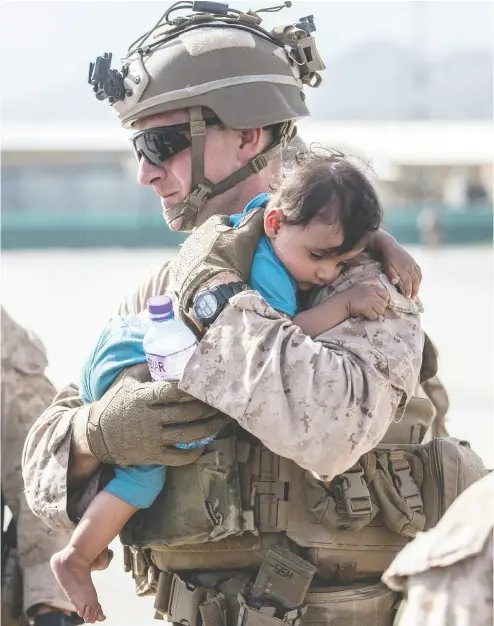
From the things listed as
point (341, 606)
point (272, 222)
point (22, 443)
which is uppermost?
point (272, 222)

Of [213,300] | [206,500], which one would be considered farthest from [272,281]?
[206,500]

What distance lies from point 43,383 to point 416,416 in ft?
6.24

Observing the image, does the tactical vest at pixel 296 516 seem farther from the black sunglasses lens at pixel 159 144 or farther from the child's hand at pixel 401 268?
the black sunglasses lens at pixel 159 144

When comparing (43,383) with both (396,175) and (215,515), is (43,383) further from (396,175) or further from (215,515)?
(396,175)

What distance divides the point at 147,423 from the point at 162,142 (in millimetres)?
966

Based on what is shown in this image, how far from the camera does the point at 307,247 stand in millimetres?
2990

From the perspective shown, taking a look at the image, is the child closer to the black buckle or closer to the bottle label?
the bottle label

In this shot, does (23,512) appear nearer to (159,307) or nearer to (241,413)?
(159,307)

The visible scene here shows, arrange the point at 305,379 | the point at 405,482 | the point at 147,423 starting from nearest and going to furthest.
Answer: the point at 305,379
the point at 147,423
the point at 405,482

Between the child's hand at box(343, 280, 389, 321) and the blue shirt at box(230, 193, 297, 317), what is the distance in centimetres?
14

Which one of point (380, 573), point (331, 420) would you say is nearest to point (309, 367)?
point (331, 420)

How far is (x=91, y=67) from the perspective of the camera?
3814 millimetres

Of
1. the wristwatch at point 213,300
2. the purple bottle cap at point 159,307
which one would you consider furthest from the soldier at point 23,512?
the wristwatch at point 213,300

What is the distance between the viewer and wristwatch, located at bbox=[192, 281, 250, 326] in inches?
115
